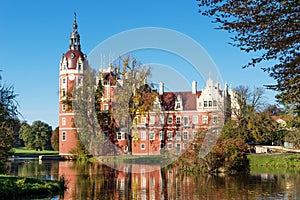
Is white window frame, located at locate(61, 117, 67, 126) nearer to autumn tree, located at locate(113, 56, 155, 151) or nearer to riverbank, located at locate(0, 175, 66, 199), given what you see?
autumn tree, located at locate(113, 56, 155, 151)

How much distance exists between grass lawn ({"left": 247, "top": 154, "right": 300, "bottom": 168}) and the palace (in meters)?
10.7

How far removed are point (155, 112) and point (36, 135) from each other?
33.7m

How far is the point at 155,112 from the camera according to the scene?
4822cm

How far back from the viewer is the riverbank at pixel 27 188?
52.5ft

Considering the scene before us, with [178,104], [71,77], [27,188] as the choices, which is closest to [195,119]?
[178,104]

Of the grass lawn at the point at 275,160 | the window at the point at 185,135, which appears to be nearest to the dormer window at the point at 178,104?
the window at the point at 185,135

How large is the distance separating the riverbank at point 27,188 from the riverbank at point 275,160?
853 inches

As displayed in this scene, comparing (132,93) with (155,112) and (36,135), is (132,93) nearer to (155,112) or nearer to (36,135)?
(155,112)

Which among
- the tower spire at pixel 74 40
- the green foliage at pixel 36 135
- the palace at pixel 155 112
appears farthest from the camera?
the green foliage at pixel 36 135

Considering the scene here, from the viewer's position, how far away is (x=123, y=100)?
42.3m

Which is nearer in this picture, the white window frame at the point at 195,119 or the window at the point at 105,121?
the window at the point at 105,121

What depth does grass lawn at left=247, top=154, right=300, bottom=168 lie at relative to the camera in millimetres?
35906

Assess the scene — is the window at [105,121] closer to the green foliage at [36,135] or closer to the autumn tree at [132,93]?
the autumn tree at [132,93]

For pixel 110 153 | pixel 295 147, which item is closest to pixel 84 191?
pixel 295 147
